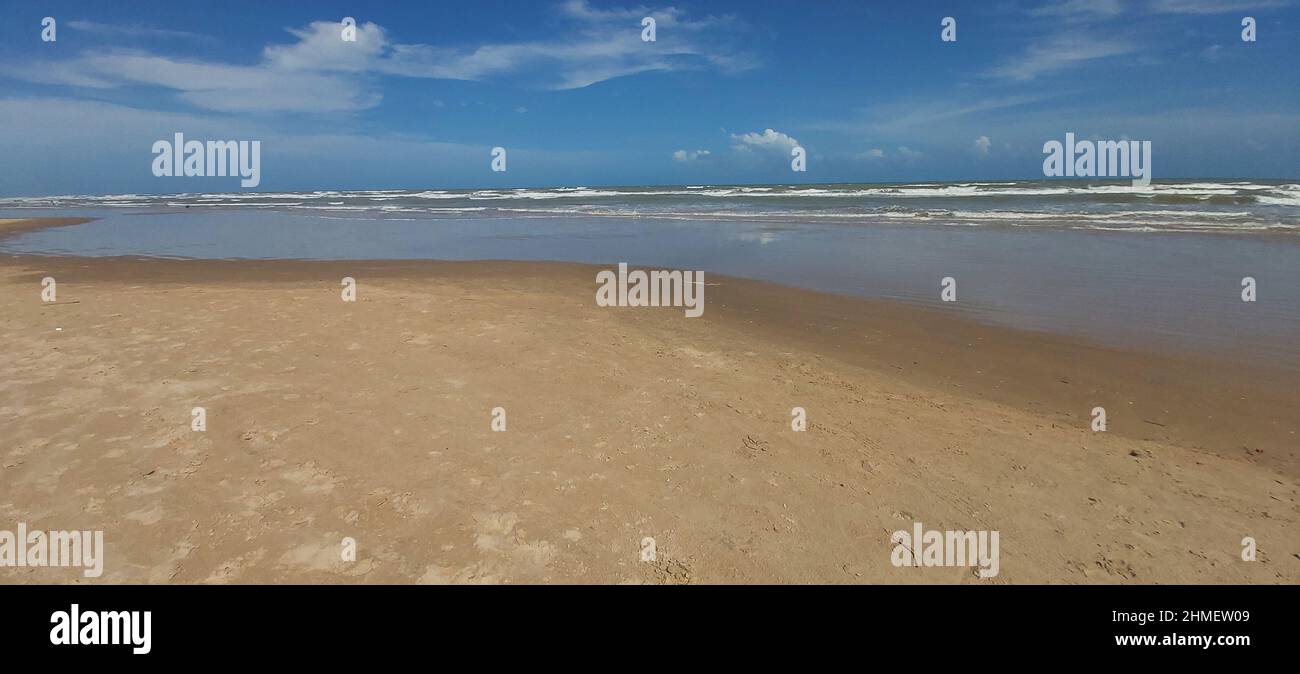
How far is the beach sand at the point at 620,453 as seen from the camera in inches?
127

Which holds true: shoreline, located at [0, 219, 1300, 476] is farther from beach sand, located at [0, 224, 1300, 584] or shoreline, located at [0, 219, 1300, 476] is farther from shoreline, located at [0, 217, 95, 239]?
shoreline, located at [0, 217, 95, 239]

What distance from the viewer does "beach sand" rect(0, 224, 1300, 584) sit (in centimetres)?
323

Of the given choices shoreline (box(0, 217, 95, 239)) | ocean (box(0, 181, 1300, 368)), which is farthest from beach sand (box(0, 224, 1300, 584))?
shoreline (box(0, 217, 95, 239))

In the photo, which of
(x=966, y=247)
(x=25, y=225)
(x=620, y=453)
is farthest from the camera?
(x=25, y=225)

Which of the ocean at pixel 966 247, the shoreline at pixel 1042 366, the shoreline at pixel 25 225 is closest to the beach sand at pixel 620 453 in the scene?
the shoreline at pixel 1042 366

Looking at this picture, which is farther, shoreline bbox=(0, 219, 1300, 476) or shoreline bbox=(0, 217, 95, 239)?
shoreline bbox=(0, 217, 95, 239)

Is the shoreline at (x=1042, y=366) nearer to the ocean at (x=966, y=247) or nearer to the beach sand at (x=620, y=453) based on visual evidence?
the beach sand at (x=620, y=453)

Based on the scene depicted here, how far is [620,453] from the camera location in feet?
14.3

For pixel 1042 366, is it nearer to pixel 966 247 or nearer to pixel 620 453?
pixel 620 453

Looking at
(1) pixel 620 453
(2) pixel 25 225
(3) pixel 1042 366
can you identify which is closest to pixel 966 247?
(3) pixel 1042 366

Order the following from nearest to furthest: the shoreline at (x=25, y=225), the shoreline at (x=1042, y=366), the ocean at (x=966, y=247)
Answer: the shoreline at (x=1042, y=366) → the ocean at (x=966, y=247) → the shoreline at (x=25, y=225)

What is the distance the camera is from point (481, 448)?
4395mm
